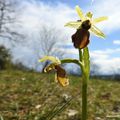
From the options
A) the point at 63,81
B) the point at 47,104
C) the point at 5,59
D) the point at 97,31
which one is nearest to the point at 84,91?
the point at 63,81

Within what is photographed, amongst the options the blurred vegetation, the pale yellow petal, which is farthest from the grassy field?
the blurred vegetation

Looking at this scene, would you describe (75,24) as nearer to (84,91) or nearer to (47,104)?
(84,91)

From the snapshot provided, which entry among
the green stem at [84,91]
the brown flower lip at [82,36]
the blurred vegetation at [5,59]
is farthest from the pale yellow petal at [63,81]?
the blurred vegetation at [5,59]

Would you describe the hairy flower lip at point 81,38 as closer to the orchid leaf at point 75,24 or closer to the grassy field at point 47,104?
the orchid leaf at point 75,24

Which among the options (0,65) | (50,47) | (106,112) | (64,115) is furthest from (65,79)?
(50,47)

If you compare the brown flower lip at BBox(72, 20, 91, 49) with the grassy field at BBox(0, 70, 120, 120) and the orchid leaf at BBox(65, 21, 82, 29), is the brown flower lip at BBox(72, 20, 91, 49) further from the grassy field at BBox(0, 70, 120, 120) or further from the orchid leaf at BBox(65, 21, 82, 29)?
the grassy field at BBox(0, 70, 120, 120)

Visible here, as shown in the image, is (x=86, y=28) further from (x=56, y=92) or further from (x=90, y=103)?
(x=56, y=92)

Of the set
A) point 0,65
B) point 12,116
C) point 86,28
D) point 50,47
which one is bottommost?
point 12,116

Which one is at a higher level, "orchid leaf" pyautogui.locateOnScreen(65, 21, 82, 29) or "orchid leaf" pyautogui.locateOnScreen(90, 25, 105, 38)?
"orchid leaf" pyautogui.locateOnScreen(65, 21, 82, 29)
